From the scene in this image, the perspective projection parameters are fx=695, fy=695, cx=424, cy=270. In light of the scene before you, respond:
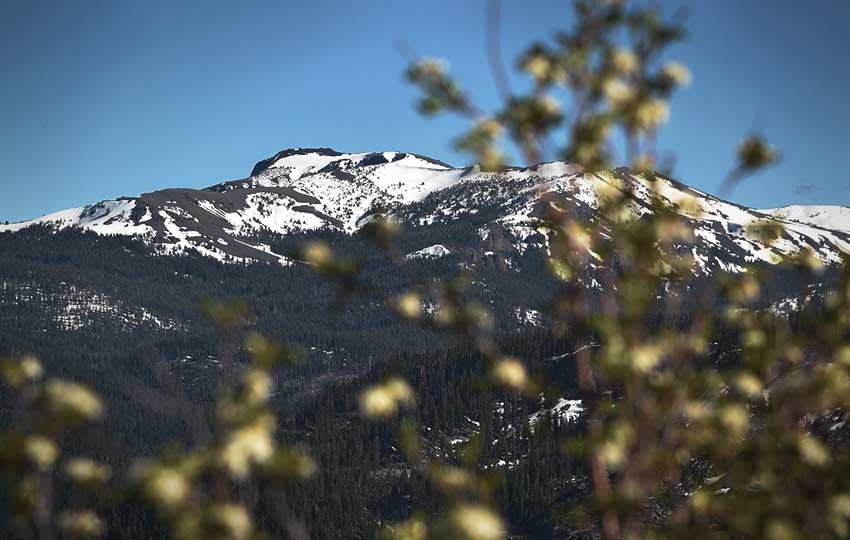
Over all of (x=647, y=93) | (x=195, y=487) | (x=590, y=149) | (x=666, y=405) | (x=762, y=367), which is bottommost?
(x=195, y=487)

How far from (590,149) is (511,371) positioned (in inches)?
61.7

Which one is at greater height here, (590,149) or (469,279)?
(590,149)

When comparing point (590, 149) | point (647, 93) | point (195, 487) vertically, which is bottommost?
point (195, 487)

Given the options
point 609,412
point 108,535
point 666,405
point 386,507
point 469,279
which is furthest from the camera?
point 386,507

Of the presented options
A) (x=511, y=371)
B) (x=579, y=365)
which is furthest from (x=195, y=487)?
(x=579, y=365)

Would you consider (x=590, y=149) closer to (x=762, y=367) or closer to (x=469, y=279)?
(x=469, y=279)

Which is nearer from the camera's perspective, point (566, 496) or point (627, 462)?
point (627, 462)

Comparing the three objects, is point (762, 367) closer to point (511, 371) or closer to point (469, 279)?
point (511, 371)

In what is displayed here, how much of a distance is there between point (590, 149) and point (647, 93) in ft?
1.96

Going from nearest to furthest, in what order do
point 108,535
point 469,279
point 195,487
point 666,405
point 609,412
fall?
point 195,487 → point 666,405 → point 609,412 → point 469,279 → point 108,535

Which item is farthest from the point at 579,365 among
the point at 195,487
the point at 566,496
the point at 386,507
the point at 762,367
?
the point at 386,507

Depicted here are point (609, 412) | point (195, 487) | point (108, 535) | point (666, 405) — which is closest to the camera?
point (195, 487)

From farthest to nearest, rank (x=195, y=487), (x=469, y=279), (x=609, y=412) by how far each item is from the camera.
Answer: (x=469, y=279) < (x=609, y=412) < (x=195, y=487)

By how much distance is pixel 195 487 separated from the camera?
Result: 3.84 metres
